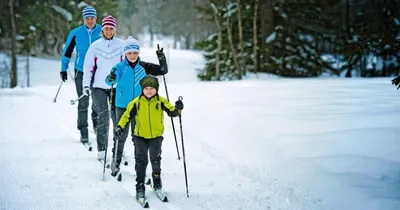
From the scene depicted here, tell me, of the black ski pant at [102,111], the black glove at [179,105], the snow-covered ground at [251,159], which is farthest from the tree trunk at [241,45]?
the black glove at [179,105]

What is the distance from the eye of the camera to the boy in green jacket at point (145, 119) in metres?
4.88

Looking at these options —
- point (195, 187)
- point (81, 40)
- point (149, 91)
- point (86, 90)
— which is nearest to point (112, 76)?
point (149, 91)

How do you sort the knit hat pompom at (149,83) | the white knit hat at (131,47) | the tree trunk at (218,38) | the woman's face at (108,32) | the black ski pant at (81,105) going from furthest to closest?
the tree trunk at (218,38)
the black ski pant at (81,105)
the woman's face at (108,32)
the white knit hat at (131,47)
the knit hat pompom at (149,83)

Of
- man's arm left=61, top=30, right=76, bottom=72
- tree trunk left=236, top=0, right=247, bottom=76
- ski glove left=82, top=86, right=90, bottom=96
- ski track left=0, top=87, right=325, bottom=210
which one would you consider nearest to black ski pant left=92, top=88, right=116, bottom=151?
ski glove left=82, top=86, right=90, bottom=96

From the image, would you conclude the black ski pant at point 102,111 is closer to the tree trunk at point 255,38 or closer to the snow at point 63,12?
the tree trunk at point 255,38

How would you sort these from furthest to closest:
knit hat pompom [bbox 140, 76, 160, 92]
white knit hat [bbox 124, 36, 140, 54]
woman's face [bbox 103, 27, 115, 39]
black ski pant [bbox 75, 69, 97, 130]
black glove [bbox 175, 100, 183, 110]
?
black ski pant [bbox 75, 69, 97, 130] < woman's face [bbox 103, 27, 115, 39] < white knit hat [bbox 124, 36, 140, 54] < black glove [bbox 175, 100, 183, 110] < knit hat pompom [bbox 140, 76, 160, 92]

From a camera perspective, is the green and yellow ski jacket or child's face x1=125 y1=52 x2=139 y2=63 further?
child's face x1=125 y1=52 x2=139 y2=63

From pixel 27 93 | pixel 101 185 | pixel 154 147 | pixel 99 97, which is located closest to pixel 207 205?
pixel 154 147

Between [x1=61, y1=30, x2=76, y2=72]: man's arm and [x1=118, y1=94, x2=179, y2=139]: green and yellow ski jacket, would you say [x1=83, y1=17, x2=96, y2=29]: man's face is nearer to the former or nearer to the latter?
[x1=61, y1=30, x2=76, y2=72]: man's arm

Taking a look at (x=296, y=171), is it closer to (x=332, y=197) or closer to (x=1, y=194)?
(x=332, y=197)

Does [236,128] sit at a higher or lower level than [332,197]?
higher

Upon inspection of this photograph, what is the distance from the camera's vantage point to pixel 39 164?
643 cm

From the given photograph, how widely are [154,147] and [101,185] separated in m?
1.15

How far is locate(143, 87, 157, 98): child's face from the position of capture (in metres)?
4.83
